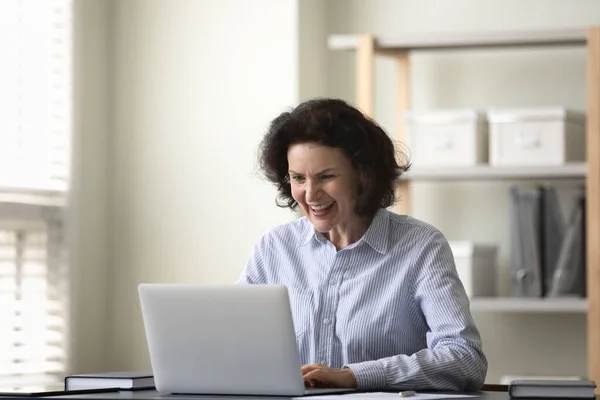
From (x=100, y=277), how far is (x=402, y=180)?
1075 millimetres

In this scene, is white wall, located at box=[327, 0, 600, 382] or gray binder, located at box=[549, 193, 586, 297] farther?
white wall, located at box=[327, 0, 600, 382]

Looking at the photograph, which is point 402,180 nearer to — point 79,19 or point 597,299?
point 597,299

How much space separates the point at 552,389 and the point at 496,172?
1.63 metres

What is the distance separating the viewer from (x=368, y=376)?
202cm

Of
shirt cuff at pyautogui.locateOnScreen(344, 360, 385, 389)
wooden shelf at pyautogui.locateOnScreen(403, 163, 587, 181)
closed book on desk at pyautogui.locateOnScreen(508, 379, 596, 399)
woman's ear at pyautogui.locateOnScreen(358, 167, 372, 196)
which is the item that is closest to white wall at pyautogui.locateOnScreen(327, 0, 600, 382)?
wooden shelf at pyautogui.locateOnScreen(403, 163, 587, 181)

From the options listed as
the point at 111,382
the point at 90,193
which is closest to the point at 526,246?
the point at 90,193

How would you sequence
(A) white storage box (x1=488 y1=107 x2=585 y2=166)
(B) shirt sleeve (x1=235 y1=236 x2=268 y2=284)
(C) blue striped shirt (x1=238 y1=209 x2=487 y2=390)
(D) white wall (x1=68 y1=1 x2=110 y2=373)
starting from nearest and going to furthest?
(C) blue striped shirt (x1=238 y1=209 x2=487 y2=390)
(B) shirt sleeve (x1=235 y1=236 x2=268 y2=284)
(A) white storage box (x1=488 y1=107 x2=585 y2=166)
(D) white wall (x1=68 y1=1 x2=110 y2=373)

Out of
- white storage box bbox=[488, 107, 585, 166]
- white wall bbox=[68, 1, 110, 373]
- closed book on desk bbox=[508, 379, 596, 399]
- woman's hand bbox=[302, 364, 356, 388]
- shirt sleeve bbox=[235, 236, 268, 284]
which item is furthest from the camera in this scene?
white wall bbox=[68, 1, 110, 373]

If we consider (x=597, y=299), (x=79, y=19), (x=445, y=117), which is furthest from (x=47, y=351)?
(x=597, y=299)

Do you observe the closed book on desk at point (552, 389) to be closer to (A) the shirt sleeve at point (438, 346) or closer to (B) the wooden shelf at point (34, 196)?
(A) the shirt sleeve at point (438, 346)

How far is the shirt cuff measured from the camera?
6.62 ft

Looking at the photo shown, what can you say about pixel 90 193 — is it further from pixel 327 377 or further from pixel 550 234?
pixel 327 377

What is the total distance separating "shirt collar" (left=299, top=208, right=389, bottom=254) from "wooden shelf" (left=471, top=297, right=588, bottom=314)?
1.05 m

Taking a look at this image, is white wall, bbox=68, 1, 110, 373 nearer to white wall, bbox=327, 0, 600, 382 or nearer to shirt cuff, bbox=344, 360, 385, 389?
white wall, bbox=327, 0, 600, 382
